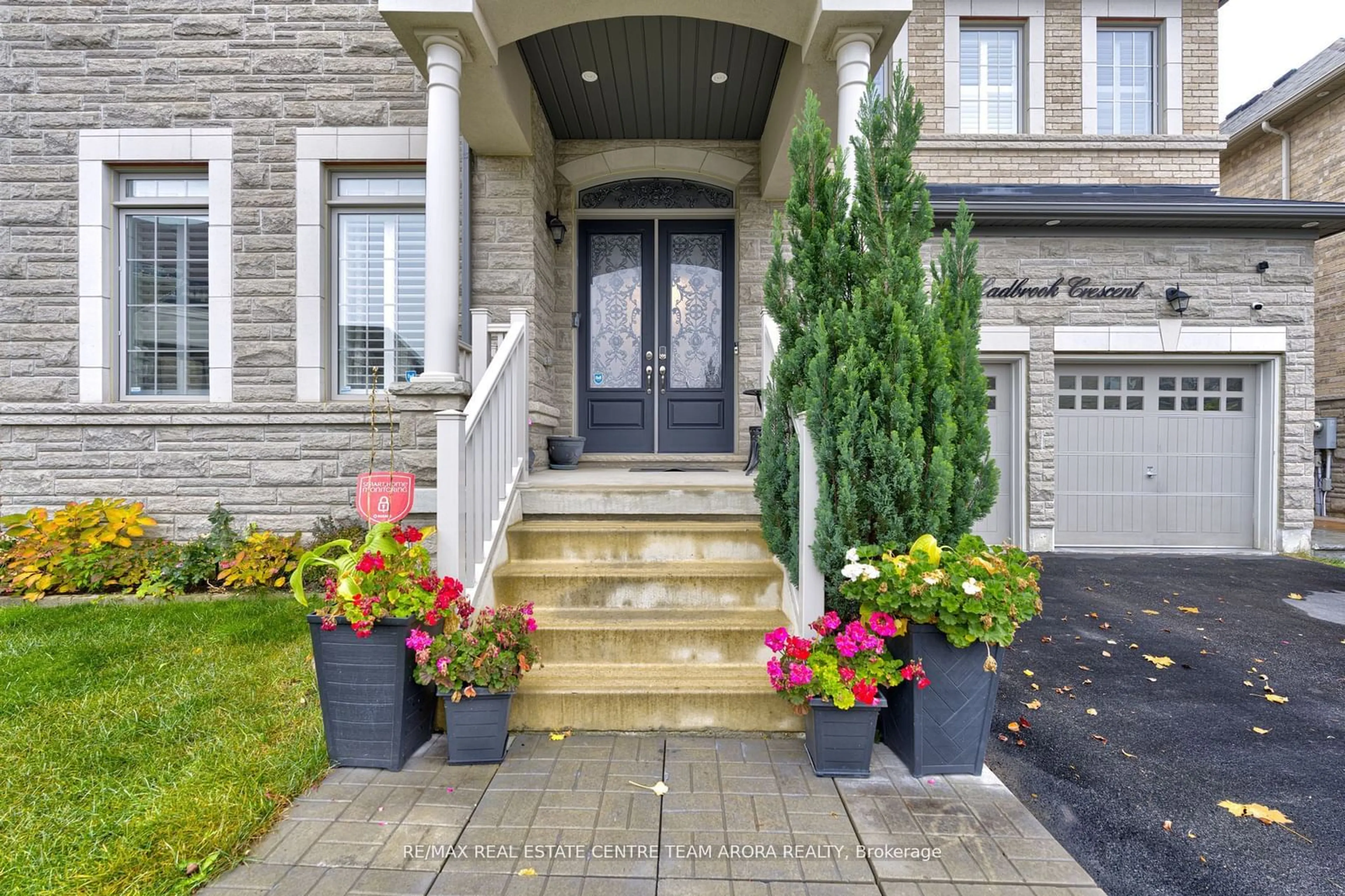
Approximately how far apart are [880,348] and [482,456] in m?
1.81

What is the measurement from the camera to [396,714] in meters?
2.09

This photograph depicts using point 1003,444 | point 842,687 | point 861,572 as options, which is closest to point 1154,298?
point 1003,444

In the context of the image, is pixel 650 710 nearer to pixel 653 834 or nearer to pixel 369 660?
pixel 653 834

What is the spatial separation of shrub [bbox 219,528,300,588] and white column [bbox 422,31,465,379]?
155 centimetres

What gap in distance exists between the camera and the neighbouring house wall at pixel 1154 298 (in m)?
5.57

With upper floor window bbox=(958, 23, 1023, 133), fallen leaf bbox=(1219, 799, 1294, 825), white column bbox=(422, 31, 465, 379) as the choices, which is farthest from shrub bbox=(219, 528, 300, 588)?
upper floor window bbox=(958, 23, 1023, 133)

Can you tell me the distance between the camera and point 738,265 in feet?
16.5

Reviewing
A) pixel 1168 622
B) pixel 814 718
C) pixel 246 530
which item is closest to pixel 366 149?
pixel 246 530

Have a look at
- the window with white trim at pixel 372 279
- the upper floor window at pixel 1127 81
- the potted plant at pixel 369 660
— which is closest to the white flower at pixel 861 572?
the potted plant at pixel 369 660

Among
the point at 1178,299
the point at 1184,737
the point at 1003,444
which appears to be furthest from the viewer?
the point at 1003,444

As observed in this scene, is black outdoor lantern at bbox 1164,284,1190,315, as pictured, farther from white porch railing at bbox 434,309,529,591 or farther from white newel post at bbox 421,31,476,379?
white newel post at bbox 421,31,476,379

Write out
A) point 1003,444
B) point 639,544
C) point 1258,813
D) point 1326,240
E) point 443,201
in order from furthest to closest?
1. point 1326,240
2. point 1003,444
3. point 443,201
4. point 639,544
5. point 1258,813

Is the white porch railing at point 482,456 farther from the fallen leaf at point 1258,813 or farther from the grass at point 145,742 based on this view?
the fallen leaf at point 1258,813

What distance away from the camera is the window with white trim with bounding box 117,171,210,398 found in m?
4.27
